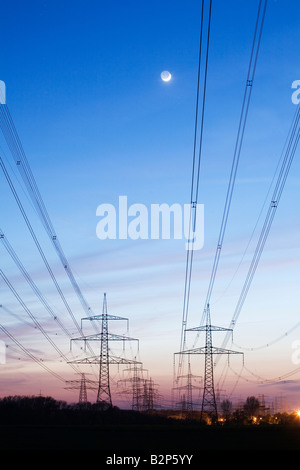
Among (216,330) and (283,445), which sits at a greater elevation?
(216,330)

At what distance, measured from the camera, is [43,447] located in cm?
3578

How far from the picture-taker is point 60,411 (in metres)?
93.0

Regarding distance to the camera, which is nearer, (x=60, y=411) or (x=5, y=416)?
(x=5, y=416)

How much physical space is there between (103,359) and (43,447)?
2798cm
